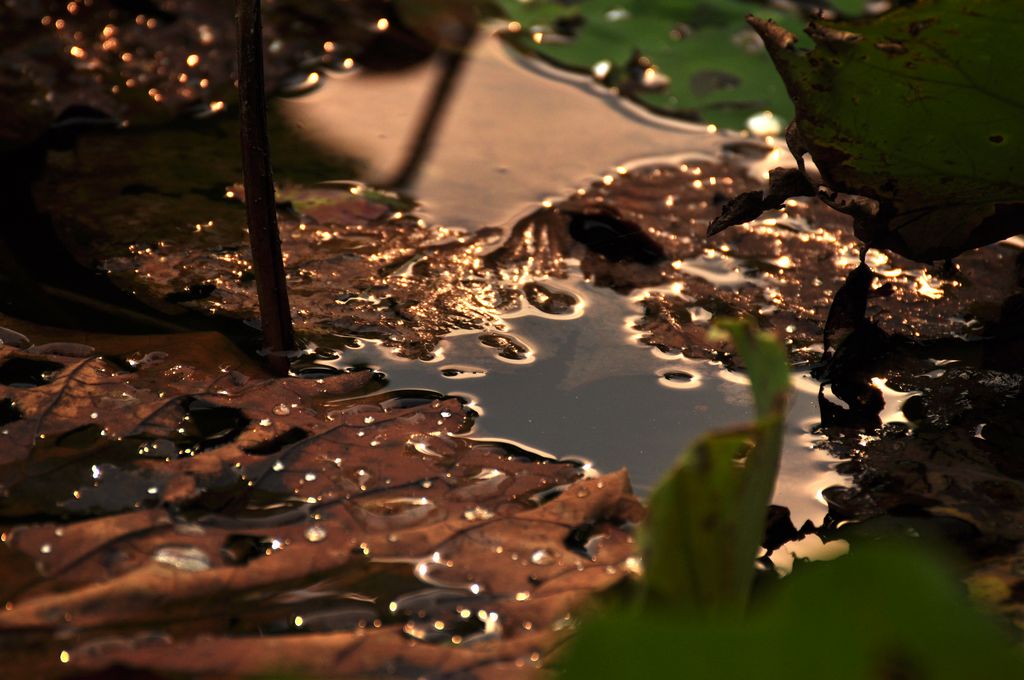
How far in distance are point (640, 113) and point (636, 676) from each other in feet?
5.94

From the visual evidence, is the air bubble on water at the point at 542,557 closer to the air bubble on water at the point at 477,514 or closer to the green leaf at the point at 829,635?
the air bubble on water at the point at 477,514

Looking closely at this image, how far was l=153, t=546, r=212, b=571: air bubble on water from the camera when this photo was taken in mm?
886

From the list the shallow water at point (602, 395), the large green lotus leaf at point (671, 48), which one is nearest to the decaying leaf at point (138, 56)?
the large green lotus leaf at point (671, 48)

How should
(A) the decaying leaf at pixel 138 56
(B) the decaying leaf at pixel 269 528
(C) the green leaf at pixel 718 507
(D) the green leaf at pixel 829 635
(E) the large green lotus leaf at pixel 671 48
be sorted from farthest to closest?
1. (E) the large green lotus leaf at pixel 671 48
2. (A) the decaying leaf at pixel 138 56
3. (B) the decaying leaf at pixel 269 528
4. (C) the green leaf at pixel 718 507
5. (D) the green leaf at pixel 829 635

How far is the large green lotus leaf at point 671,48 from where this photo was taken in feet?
7.07

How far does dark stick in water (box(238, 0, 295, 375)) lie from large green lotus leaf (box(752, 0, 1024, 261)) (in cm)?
54

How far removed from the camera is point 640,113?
211cm

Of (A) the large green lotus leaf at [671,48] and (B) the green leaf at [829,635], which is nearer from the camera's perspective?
(B) the green leaf at [829,635]

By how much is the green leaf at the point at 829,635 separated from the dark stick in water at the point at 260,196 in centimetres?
84

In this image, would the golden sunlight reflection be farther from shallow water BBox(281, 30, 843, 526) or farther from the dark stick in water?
the dark stick in water

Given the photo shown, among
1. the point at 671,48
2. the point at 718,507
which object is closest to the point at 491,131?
the point at 671,48

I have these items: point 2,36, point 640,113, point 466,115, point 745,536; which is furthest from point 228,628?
point 2,36

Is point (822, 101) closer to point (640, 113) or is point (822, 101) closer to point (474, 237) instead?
point (474, 237)

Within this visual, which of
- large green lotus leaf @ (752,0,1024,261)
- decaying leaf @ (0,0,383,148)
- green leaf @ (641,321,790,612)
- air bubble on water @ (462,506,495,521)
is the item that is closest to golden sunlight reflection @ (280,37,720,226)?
decaying leaf @ (0,0,383,148)
